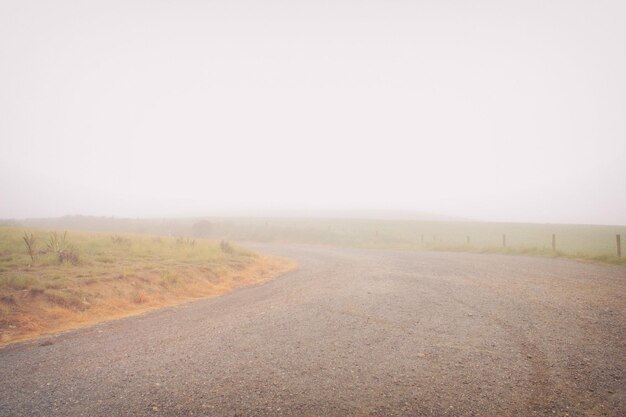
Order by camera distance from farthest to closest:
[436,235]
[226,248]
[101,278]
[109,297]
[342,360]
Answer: [436,235] < [226,248] < [101,278] < [109,297] < [342,360]

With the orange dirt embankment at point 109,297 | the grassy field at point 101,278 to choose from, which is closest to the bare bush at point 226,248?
the grassy field at point 101,278

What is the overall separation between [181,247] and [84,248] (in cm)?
439

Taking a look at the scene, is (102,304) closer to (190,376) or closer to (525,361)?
(190,376)

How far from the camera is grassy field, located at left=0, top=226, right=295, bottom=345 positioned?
7352 mm

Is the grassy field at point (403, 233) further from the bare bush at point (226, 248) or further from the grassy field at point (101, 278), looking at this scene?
the grassy field at point (101, 278)

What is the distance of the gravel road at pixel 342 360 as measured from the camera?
3594 millimetres

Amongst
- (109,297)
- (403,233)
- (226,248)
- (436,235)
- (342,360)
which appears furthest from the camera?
(403,233)

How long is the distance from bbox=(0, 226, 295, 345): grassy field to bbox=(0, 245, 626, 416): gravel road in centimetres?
150

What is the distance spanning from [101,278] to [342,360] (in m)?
8.88

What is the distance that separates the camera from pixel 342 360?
4730 mm

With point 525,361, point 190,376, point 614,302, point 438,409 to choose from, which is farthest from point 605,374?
point 190,376

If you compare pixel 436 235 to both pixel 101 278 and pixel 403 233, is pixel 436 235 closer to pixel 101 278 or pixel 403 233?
pixel 403 233

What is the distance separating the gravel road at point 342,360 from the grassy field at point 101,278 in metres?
1.50

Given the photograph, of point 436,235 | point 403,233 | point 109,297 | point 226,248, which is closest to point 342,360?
point 109,297
